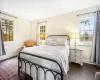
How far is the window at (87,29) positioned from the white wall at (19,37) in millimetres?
3342

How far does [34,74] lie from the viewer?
5.37ft

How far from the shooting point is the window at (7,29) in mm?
3431

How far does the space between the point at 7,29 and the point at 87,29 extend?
3912 mm

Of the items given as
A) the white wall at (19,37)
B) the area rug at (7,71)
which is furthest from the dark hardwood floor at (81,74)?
the white wall at (19,37)

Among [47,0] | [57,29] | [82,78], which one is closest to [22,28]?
[57,29]

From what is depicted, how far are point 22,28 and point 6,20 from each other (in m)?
0.97

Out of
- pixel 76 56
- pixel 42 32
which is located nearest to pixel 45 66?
pixel 76 56

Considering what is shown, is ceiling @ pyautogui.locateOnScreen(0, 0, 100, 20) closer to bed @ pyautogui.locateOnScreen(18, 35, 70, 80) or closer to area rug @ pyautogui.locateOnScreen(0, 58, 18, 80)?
bed @ pyautogui.locateOnScreen(18, 35, 70, 80)

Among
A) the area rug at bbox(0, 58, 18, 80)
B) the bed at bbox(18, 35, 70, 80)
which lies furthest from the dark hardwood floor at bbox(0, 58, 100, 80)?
the bed at bbox(18, 35, 70, 80)

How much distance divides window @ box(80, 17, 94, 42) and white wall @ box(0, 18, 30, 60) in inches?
132

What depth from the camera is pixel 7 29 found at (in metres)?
3.59

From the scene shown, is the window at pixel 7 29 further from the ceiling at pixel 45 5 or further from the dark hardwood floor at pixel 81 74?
the dark hardwood floor at pixel 81 74

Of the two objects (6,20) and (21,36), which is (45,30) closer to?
(21,36)

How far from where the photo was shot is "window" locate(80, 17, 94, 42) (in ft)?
9.67
